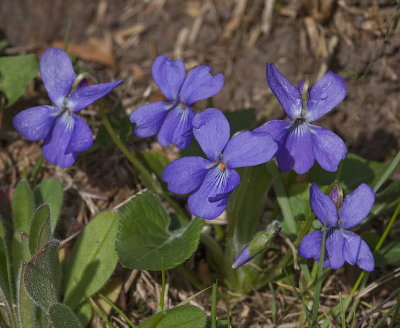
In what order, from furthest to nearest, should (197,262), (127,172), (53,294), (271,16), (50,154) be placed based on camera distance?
1. (271,16)
2. (127,172)
3. (197,262)
4. (50,154)
5. (53,294)

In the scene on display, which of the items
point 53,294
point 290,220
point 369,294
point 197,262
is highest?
point 53,294

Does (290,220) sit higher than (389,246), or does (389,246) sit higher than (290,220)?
(290,220)

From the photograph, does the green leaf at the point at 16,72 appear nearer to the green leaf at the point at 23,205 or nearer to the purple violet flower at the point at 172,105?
the green leaf at the point at 23,205

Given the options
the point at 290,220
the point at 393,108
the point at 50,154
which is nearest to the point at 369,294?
the point at 290,220

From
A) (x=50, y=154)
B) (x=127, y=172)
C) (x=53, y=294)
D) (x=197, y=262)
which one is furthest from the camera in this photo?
(x=127, y=172)

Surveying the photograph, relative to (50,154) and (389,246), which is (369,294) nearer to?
(389,246)

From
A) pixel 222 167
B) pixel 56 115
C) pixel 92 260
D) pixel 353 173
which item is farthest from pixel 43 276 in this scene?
pixel 353 173

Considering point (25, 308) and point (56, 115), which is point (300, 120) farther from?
point (25, 308)
